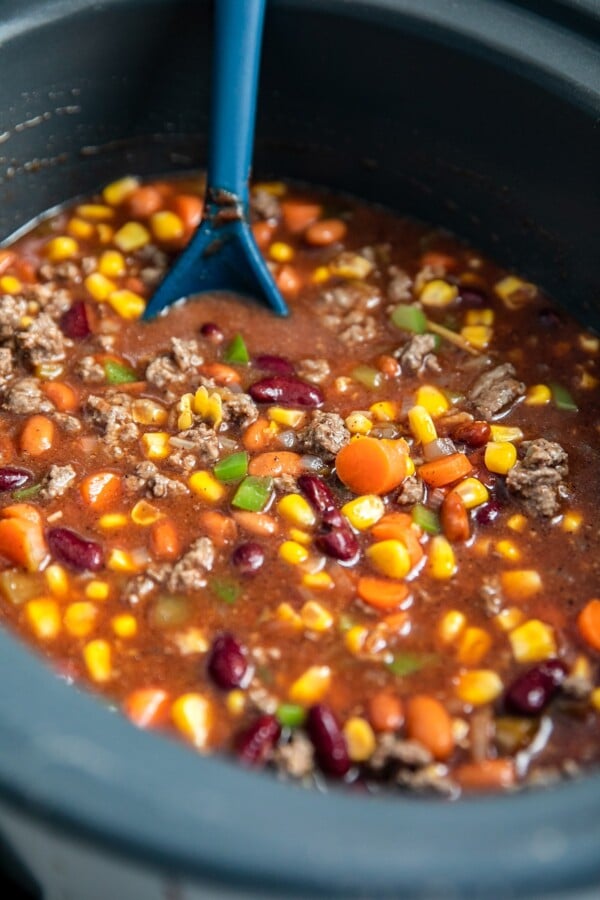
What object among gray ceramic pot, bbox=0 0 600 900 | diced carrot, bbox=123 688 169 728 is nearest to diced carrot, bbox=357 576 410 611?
diced carrot, bbox=123 688 169 728

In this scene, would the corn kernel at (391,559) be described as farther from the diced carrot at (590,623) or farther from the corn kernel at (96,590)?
the corn kernel at (96,590)

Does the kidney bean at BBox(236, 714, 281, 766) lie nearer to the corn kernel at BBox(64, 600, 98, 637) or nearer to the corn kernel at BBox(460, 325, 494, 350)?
the corn kernel at BBox(64, 600, 98, 637)

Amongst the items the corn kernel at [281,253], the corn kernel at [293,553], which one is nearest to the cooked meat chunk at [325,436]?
the corn kernel at [293,553]

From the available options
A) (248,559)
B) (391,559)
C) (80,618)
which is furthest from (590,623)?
(80,618)

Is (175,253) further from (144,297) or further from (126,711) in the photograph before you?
(126,711)

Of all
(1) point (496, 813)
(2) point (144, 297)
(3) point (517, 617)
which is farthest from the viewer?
(2) point (144, 297)

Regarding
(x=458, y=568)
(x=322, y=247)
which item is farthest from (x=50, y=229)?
(x=458, y=568)
